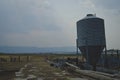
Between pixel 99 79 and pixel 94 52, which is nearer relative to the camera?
pixel 99 79

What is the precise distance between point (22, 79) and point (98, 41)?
1490 cm

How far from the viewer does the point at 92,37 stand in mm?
28984

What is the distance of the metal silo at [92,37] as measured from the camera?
1144 inches

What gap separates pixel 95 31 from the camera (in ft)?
95.5

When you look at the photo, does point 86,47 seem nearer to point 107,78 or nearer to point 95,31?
point 95,31

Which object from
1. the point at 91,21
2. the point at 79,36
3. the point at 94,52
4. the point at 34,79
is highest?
the point at 91,21

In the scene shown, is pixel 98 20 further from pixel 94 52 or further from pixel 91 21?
pixel 94 52

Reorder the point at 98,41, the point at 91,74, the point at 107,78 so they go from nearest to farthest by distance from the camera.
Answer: the point at 107,78 < the point at 91,74 < the point at 98,41

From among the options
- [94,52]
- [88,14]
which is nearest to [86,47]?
[94,52]

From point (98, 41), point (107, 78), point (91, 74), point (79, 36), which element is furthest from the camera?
point (79, 36)

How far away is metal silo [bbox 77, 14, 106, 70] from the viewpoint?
29.0 m

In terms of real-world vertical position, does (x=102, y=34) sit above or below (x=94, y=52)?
above

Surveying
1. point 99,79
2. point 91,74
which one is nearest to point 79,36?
point 91,74

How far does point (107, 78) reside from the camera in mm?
15602
